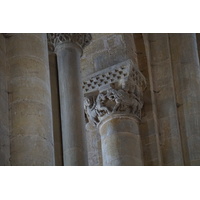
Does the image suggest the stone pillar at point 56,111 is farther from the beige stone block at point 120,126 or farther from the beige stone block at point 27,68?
the beige stone block at point 27,68

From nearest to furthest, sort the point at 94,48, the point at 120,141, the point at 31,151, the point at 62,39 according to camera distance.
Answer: the point at 31,151 < the point at 62,39 < the point at 120,141 < the point at 94,48

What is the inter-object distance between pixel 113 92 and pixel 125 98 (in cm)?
20

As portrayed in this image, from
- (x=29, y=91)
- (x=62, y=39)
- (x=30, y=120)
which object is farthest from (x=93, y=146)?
(x=30, y=120)

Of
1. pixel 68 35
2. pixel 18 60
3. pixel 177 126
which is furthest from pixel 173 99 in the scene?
pixel 18 60

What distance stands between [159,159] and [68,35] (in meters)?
2.51

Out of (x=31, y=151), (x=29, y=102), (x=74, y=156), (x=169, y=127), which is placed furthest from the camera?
(x=169, y=127)

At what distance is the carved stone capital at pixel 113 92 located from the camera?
52.6 ft

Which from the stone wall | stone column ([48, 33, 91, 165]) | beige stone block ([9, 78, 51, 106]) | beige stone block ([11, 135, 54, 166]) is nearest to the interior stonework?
stone column ([48, 33, 91, 165])

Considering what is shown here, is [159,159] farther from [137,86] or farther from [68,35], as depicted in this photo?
[68,35]

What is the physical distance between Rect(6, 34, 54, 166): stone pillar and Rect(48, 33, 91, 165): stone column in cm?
218

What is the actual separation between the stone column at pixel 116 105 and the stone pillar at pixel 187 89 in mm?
650

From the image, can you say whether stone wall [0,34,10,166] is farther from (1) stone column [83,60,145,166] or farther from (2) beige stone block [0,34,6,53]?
(1) stone column [83,60,145,166]

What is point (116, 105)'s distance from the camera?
1598 centimetres

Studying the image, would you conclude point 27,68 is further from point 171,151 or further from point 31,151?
point 171,151
